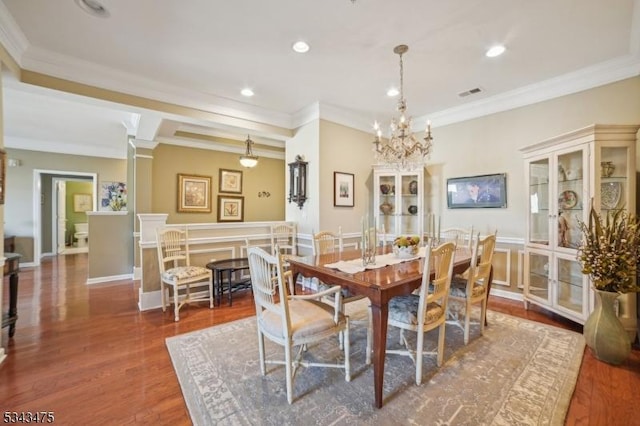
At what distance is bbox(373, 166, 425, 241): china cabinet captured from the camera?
15.2ft

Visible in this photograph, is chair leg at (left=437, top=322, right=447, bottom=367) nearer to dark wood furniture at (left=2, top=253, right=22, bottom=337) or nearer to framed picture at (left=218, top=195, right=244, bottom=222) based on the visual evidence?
dark wood furniture at (left=2, top=253, right=22, bottom=337)

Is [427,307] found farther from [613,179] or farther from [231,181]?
[231,181]

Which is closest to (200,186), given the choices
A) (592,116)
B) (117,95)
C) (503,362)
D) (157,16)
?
(117,95)

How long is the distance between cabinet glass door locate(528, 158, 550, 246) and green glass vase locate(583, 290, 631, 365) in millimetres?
1036

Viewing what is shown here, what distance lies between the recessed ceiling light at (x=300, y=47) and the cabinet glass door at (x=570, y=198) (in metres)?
2.98

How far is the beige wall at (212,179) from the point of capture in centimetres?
539

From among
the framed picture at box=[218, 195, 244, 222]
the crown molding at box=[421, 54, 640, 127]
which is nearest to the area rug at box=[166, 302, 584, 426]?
the crown molding at box=[421, 54, 640, 127]

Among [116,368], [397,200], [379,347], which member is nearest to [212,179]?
[397,200]

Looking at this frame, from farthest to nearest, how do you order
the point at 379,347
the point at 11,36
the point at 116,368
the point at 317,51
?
the point at 317,51 < the point at 11,36 < the point at 116,368 < the point at 379,347

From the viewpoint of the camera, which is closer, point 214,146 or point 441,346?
point 441,346

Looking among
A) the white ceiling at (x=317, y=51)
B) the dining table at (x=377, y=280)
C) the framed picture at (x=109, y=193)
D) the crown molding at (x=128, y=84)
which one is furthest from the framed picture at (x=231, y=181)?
the dining table at (x=377, y=280)

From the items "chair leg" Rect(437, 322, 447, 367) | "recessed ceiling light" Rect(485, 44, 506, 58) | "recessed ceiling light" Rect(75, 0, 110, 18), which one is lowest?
"chair leg" Rect(437, 322, 447, 367)

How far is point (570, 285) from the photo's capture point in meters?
2.98

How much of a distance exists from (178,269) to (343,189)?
263 cm
